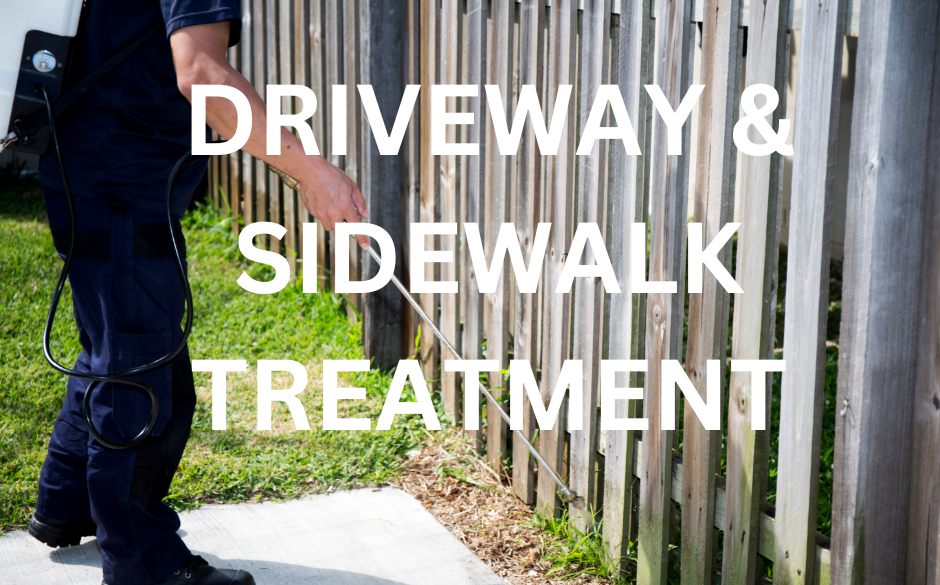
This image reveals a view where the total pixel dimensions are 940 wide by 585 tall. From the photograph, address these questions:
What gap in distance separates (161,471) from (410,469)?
1.11 meters


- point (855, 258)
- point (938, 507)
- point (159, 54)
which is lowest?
point (938, 507)

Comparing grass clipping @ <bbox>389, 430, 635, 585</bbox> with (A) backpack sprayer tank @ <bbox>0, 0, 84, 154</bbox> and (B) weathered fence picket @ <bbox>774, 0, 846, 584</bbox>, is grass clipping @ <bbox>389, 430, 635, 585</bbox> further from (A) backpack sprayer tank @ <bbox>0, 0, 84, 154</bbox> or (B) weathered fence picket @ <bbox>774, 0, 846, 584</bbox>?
(A) backpack sprayer tank @ <bbox>0, 0, 84, 154</bbox>

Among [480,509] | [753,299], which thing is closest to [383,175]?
[480,509]

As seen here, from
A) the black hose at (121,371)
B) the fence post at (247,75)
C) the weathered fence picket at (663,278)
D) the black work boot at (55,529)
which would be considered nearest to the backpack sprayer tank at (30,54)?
the black hose at (121,371)

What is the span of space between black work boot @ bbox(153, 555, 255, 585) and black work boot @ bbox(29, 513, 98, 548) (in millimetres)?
377

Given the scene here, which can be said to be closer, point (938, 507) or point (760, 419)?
point (938, 507)

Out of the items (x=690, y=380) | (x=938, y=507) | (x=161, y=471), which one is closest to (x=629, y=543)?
(x=690, y=380)

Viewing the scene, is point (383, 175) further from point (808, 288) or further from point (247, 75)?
point (808, 288)

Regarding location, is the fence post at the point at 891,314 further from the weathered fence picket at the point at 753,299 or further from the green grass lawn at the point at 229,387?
the green grass lawn at the point at 229,387

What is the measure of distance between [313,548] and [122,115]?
4.56ft

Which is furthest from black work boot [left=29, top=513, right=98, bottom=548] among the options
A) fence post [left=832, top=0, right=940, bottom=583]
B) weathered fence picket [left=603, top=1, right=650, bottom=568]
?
fence post [left=832, top=0, right=940, bottom=583]

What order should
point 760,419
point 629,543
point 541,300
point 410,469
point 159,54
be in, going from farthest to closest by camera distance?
point 410,469 < point 541,300 < point 629,543 < point 159,54 < point 760,419

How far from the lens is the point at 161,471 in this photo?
2.47m

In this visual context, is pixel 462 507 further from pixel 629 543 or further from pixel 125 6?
pixel 125 6
